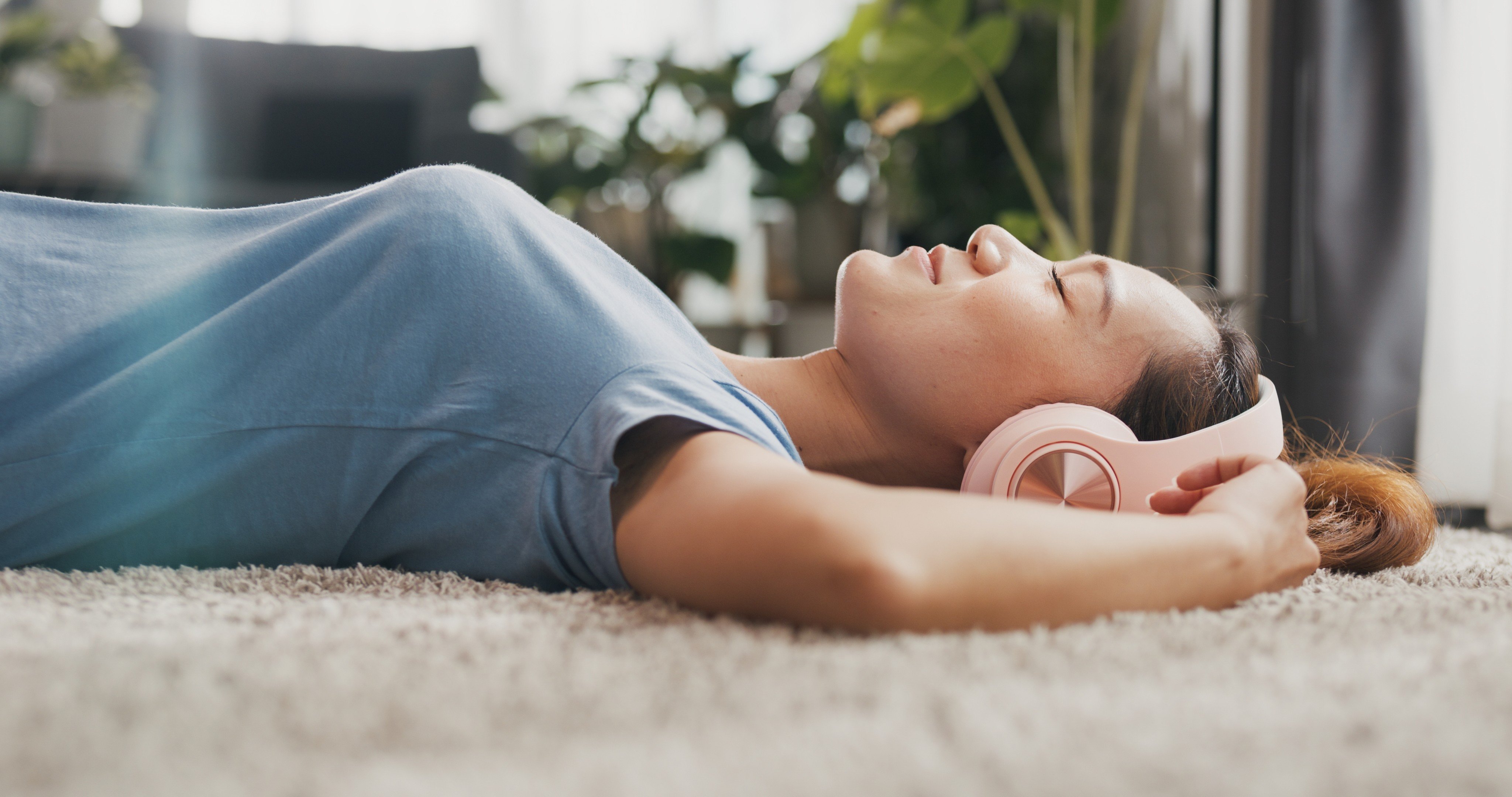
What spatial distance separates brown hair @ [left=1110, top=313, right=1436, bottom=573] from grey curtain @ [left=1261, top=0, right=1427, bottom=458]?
2.46 feet

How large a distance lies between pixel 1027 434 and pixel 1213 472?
0.55 ft

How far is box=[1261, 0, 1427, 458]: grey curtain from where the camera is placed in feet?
5.50

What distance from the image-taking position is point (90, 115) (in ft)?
8.51

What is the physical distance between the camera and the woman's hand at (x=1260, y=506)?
727 millimetres

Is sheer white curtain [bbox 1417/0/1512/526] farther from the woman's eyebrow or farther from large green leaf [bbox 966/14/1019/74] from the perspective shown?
the woman's eyebrow

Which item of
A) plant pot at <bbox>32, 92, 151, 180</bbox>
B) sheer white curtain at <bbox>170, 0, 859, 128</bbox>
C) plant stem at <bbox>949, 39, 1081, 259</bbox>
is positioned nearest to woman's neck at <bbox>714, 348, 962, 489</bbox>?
plant stem at <bbox>949, 39, 1081, 259</bbox>

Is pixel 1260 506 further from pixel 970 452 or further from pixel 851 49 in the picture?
pixel 851 49

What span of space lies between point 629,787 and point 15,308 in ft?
2.56

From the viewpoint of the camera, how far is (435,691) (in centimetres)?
48

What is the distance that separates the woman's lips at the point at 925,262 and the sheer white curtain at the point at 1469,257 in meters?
1.19

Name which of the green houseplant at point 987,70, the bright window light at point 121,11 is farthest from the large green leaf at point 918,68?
the bright window light at point 121,11

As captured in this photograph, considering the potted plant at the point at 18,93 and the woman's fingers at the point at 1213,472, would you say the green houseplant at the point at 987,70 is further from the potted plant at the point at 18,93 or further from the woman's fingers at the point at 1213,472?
the potted plant at the point at 18,93

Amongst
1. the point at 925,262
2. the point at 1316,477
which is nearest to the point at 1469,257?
the point at 1316,477

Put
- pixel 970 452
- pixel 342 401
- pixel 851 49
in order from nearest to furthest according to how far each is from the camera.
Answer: pixel 342 401 → pixel 970 452 → pixel 851 49
